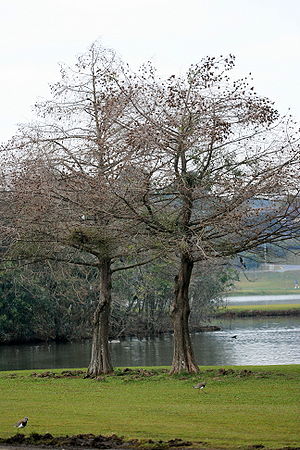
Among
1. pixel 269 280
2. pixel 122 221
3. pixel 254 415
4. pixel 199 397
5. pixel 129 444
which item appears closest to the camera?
pixel 129 444

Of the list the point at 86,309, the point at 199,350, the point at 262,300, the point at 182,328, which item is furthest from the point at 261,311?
the point at 182,328

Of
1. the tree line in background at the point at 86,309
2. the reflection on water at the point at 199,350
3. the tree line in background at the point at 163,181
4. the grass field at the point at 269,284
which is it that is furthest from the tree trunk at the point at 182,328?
the grass field at the point at 269,284

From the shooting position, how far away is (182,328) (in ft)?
82.0

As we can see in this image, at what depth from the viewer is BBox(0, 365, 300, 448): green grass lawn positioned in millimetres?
13250

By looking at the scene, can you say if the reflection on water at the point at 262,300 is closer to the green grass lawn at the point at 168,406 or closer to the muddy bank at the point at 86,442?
the green grass lawn at the point at 168,406

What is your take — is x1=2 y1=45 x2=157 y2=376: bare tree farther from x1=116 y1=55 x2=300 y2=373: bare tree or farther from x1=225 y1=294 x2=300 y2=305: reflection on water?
x1=225 y1=294 x2=300 y2=305: reflection on water

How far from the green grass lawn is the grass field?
9433 centimetres

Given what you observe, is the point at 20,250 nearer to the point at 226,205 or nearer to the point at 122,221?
the point at 122,221

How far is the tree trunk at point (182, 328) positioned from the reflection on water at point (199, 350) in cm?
1236

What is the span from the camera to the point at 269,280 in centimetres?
13062

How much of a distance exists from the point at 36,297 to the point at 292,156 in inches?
1500

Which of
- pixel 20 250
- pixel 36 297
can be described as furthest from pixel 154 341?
pixel 20 250

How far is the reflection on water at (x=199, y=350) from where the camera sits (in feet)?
133

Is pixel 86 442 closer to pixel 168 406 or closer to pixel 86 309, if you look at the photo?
pixel 168 406
